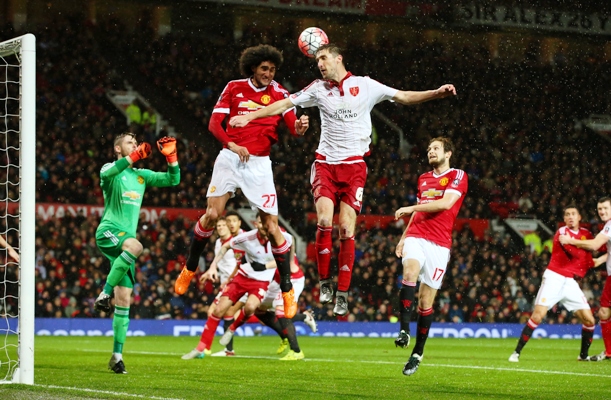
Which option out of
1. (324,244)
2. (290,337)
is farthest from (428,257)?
(290,337)

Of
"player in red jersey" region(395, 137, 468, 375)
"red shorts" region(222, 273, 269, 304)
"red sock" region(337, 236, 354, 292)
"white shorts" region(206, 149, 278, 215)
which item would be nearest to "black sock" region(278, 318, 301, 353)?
"red shorts" region(222, 273, 269, 304)

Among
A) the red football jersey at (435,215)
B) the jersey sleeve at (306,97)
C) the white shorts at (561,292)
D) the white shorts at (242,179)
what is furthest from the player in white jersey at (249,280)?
the jersey sleeve at (306,97)

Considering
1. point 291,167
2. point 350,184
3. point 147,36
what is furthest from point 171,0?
point 350,184

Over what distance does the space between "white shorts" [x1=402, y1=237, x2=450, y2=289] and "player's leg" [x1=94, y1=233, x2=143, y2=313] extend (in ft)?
9.82

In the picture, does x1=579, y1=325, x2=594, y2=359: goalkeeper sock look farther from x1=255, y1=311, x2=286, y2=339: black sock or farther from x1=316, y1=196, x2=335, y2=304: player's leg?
x1=316, y1=196, x2=335, y2=304: player's leg

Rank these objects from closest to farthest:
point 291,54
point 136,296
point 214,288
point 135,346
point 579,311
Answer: point 579,311
point 135,346
point 136,296
point 214,288
point 291,54

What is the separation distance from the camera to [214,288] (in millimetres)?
23531

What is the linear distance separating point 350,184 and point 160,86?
790 inches

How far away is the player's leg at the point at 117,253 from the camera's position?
10.1 metres

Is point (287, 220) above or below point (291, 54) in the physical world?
below

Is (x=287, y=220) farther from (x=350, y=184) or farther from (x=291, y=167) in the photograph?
(x=350, y=184)

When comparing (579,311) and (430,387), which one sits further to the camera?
(579,311)

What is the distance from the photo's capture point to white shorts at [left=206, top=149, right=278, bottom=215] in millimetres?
9523

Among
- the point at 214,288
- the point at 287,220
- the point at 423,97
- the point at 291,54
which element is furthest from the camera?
the point at 291,54
